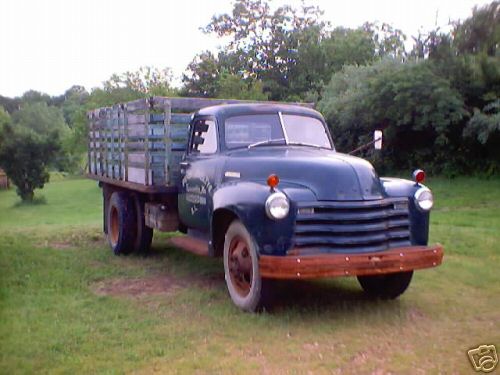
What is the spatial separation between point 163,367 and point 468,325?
2.60 m

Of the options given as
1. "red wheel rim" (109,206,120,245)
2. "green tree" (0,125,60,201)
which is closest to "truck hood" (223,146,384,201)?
"red wheel rim" (109,206,120,245)

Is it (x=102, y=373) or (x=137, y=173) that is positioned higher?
(x=137, y=173)

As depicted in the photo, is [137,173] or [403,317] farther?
[137,173]

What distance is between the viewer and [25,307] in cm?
604

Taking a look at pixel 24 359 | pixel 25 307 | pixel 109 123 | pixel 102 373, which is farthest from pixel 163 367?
pixel 109 123

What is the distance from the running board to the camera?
6738 millimetres

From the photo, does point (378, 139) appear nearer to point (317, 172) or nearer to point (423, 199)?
point (423, 199)

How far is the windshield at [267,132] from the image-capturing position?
6.94 metres

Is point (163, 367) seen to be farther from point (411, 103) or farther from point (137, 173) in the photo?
point (411, 103)

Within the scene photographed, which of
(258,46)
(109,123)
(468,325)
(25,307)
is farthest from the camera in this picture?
(258,46)

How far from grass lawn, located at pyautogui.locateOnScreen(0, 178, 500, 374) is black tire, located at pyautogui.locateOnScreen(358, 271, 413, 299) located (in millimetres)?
136

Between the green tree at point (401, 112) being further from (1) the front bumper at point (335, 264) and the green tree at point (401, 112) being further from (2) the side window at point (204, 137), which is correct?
(1) the front bumper at point (335, 264)

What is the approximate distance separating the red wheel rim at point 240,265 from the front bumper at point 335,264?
0.51 metres

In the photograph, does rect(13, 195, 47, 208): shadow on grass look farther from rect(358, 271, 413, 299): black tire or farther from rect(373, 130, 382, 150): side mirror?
rect(373, 130, 382, 150): side mirror
